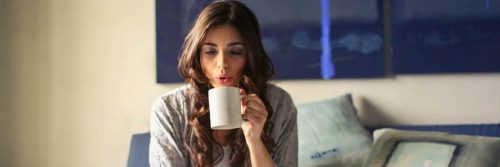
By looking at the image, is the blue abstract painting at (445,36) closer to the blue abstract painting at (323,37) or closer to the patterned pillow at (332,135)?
the blue abstract painting at (323,37)

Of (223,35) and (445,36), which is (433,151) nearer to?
(445,36)

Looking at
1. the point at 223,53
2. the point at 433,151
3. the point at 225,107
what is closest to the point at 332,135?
the point at 433,151

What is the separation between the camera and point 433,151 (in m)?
1.80

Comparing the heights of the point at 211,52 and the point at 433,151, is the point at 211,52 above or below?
above

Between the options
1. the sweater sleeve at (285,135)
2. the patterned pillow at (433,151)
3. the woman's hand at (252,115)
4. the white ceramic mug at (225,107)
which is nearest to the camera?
the white ceramic mug at (225,107)

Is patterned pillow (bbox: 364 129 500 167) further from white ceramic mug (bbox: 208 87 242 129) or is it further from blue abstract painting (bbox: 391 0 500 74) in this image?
white ceramic mug (bbox: 208 87 242 129)

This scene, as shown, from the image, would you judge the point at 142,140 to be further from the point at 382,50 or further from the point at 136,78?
the point at 382,50

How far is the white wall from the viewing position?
8.29ft

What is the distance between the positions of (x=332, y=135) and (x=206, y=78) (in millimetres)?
797

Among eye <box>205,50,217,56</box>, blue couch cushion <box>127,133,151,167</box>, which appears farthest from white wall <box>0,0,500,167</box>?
eye <box>205,50,217,56</box>

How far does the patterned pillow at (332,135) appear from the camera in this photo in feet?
6.66

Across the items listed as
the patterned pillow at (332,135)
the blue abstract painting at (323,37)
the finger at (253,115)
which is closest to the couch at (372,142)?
the patterned pillow at (332,135)

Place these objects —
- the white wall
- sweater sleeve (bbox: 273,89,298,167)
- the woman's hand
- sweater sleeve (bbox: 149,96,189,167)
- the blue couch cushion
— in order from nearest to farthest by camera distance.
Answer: the woman's hand → sweater sleeve (bbox: 149,96,189,167) → sweater sleeve (bbox: 273,89,298,167) → the blue couch cushion → the white wall

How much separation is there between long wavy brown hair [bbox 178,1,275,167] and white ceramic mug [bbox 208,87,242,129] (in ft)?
0.79
